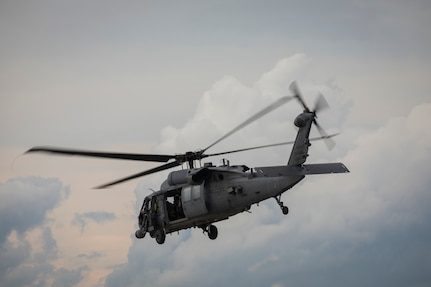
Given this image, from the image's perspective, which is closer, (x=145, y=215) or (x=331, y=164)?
(x=331, y=164)

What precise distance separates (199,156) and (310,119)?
356 inches

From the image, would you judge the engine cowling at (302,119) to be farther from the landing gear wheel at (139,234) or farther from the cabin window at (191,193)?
the landing gear wheel at (139,234)

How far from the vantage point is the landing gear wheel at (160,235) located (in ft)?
167

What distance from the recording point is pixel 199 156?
49812 millimetres

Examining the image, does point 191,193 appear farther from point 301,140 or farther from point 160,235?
point 301,140

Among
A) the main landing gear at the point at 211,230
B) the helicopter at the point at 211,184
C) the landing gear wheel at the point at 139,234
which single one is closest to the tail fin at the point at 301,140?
the helicopter at the point at 211,184

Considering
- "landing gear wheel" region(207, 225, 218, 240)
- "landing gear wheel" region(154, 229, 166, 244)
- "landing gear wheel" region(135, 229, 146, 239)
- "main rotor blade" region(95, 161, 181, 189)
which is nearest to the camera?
"main rotor blade" region(95, 161, 181, 189)

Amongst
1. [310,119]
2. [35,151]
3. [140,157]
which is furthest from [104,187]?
[310,119]

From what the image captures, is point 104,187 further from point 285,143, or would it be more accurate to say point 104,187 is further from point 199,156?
point 285,143

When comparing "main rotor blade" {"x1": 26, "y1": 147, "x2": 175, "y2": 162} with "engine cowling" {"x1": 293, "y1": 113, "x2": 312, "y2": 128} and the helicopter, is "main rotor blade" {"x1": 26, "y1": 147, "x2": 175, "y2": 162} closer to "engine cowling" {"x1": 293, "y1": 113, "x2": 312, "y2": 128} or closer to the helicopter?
the helicopter

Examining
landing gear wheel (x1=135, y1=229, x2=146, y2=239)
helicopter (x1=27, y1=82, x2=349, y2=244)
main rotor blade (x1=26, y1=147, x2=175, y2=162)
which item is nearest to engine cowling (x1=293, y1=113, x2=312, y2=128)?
helicopter (x1=27, y1=82, x2=349, y2=244)

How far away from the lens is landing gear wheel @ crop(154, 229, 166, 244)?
50906mm

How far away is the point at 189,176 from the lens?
4784 centimetres

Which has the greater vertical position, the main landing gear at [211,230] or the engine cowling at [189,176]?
the engine cowling at [189,176]
